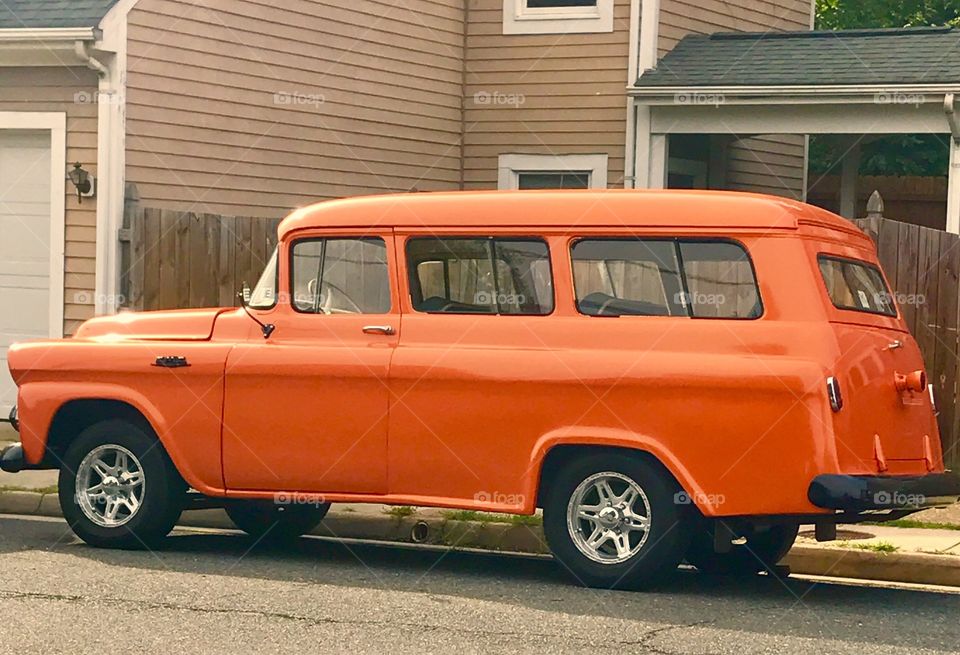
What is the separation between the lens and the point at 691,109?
18438 mm

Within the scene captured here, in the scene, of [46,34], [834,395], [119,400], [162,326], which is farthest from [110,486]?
[46,34]

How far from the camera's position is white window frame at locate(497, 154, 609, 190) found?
18.9 m

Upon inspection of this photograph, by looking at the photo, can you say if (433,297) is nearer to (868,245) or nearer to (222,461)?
(222,461)

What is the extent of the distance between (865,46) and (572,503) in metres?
11.1

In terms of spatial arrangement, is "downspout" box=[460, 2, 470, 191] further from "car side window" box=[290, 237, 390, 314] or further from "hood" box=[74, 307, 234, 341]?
"car side window" box=[290, 237, 390, 314]

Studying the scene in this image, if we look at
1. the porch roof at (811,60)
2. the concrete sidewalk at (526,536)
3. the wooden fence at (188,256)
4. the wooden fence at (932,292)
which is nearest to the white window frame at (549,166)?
the porch roof at (811,60)

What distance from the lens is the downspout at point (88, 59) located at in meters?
15.0

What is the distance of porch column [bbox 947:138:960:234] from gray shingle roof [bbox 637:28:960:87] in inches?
26.4

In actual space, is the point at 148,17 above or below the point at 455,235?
above

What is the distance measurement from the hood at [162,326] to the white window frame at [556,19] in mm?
9405

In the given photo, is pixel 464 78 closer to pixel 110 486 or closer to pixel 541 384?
pixel 110 486

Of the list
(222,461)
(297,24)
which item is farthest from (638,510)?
(297,24)
